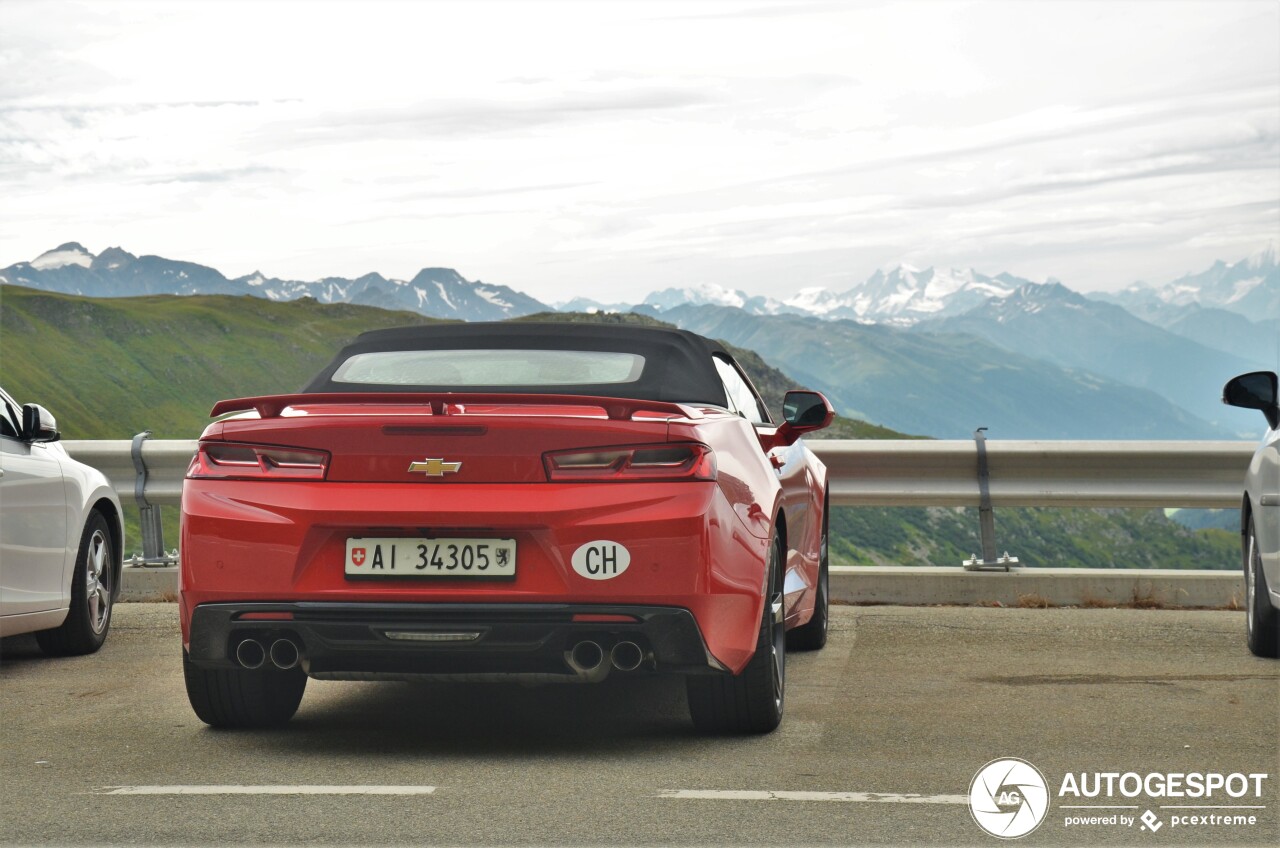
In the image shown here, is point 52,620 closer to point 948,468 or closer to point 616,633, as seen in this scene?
point 616,633

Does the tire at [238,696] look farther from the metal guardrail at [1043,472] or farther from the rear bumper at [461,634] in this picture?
the metal guardrail at [1043,472]

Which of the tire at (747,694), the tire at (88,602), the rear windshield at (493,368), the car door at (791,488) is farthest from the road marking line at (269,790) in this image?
the tire at (88,602)

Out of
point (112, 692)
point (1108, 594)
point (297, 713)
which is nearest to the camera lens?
point (297, 713)

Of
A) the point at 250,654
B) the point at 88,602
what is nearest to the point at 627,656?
the point at 250,654

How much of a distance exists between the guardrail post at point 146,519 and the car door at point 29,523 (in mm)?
2801

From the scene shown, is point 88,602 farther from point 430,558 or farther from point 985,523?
point 985,523

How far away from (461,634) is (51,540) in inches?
134

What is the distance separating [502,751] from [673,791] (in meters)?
0.88

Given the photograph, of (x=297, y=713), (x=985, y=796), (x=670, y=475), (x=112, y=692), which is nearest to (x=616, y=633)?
(x=670, y=475)

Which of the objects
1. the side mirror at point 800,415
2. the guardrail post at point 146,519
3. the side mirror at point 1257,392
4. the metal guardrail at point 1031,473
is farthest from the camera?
the guardrail post at point 146,519

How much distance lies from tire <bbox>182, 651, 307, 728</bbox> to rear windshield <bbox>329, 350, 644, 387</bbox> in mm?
1137

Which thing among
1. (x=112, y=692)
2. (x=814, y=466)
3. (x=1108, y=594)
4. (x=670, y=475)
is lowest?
(x=1108, y=594)

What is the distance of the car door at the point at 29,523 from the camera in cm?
719

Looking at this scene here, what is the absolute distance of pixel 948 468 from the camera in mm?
10406
